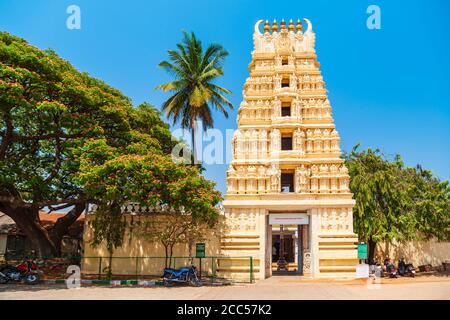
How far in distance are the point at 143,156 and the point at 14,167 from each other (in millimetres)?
6037

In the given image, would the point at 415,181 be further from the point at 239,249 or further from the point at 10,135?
the point at 10,135

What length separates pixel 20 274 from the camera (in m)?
18.1

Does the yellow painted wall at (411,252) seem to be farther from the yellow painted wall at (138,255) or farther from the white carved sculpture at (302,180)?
the yellow painted wall at (138,255)

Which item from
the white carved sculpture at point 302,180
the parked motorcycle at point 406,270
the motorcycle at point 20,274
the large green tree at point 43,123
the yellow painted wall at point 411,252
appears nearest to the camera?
the large green tree at point 43,123

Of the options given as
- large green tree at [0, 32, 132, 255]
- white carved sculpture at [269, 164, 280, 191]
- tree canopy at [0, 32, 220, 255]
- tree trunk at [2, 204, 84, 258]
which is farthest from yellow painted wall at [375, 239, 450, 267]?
tree trunk at [2, 204, 84, 258]

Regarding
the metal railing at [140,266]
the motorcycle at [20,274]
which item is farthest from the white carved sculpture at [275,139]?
the motorcycle at [20,274]

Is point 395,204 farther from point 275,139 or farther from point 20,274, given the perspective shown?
point 20,274

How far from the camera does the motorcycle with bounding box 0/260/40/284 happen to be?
59.0 feet

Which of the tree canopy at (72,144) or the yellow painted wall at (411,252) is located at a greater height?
the tree canopy at (72,144)

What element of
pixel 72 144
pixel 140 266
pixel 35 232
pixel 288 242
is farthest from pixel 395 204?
pixel 35 232

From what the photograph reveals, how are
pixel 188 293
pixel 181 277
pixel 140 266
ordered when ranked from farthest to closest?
pixel 140 266, pixel 181 277, pixel 188 293

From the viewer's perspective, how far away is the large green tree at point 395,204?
2558 centimetres

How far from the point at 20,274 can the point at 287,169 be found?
50.6 feet

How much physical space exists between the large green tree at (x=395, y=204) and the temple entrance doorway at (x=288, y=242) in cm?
430
